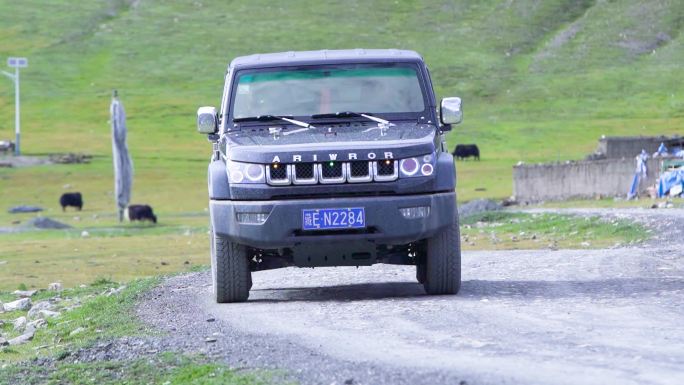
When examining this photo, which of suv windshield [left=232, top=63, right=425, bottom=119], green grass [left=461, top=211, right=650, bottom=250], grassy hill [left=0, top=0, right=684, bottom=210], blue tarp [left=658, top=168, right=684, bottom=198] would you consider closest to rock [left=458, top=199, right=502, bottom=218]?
blue tarp [left=658, top=168, right=684, bottom=198]

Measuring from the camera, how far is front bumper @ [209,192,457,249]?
12719 mm

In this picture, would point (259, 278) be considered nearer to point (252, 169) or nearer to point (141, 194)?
point (252, 169)

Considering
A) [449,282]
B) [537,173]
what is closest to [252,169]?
[449,282]

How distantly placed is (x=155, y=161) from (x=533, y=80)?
4819 centimetres

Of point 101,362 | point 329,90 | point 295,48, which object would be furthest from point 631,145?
point 295,48

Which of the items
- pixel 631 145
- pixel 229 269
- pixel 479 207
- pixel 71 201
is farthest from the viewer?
pixel 71 201

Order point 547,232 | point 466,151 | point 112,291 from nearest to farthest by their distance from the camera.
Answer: point 112,291
point 547,232
point 466,151

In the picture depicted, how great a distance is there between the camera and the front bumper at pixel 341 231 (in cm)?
1272

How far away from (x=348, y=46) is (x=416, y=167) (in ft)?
400

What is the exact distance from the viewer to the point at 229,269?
13406 mm

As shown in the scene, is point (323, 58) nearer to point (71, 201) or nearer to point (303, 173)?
point (303, 173)

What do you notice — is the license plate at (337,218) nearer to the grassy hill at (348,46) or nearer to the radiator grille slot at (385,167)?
the radiator grille slot at (385,167)

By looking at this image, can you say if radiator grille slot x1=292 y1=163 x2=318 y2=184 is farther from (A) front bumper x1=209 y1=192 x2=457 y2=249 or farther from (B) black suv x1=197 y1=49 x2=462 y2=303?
(A) front bumper x1=209 y1=192 x2=457 y2=249

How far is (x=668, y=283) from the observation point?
14.5m
